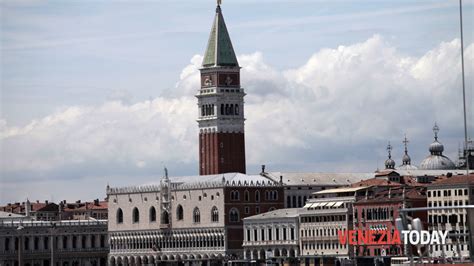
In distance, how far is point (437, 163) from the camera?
188125 millimetres

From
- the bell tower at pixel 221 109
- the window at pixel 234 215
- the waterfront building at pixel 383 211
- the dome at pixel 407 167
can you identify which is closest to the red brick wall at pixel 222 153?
the bell tower at pixel 221 109

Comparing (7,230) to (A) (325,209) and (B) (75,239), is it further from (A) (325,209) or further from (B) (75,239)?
(A) (325,209)

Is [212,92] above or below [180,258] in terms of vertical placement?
above

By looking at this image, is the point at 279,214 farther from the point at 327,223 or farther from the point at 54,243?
the point at 54,243

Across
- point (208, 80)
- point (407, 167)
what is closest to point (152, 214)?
point (208, 80)

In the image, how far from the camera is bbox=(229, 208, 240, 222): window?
16888cm

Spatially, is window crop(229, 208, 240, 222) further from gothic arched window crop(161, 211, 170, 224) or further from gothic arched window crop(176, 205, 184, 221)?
gothic arched window crop(161, 211, 170, 224)

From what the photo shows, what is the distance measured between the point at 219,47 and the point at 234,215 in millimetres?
17640

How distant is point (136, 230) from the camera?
17975cm

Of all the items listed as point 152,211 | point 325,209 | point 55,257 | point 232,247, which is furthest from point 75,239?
point 325,209

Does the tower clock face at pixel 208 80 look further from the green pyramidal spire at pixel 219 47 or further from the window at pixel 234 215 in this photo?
the window at pixel 234 215

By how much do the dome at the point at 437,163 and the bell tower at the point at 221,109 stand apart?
21431mm

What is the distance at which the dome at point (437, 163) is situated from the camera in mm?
187375

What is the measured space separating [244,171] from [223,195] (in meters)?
11.5
